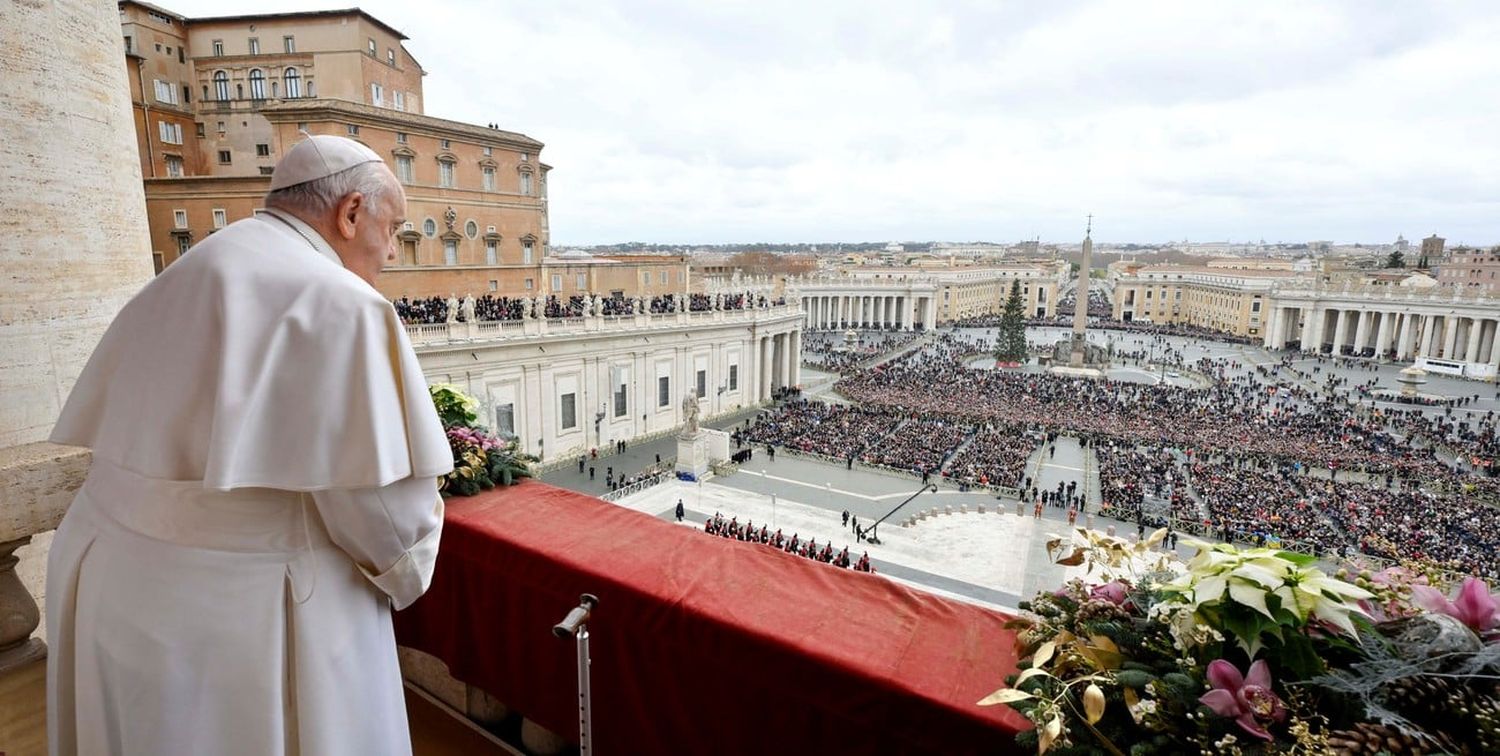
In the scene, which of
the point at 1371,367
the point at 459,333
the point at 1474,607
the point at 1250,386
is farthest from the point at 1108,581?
the point at 1371,367

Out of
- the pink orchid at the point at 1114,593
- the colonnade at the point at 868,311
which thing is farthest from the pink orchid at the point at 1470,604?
the colonnade at the point at 868,311

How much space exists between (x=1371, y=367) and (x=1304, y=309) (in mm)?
14689

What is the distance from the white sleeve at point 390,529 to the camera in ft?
5.64

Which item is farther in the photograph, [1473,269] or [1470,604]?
[1473,269]

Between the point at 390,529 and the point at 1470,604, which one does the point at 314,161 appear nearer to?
the point at 390,529

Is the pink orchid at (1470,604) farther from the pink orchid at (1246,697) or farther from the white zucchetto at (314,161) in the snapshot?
the white zucchetto at (314,161)

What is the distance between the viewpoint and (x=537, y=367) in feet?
87.0

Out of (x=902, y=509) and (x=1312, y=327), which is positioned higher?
(x=1312, y=327)

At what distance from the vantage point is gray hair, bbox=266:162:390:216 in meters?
1.95

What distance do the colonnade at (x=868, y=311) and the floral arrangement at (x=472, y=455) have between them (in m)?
84.0

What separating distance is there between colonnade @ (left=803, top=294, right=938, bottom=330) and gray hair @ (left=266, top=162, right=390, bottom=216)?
86.5 m

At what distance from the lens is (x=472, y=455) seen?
3.90m

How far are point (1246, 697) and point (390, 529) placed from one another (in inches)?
82.4

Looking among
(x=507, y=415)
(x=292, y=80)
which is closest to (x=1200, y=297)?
(x=507, y=415)
